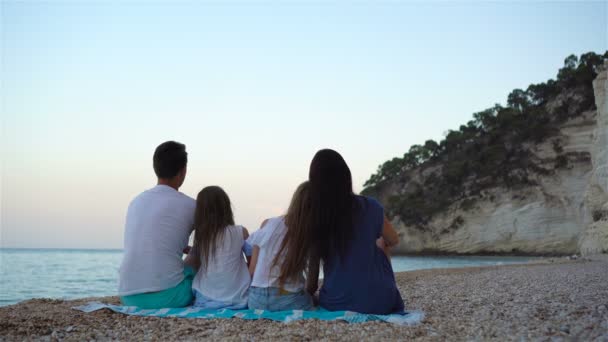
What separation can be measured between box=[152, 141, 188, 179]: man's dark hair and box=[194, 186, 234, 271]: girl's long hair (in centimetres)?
34

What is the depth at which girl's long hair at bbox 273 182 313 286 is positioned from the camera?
4.11 m

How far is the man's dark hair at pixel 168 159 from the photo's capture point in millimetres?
4562

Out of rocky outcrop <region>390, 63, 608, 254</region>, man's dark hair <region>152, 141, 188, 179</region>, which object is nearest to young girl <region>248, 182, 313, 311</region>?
man's dark hair <region>152, 141, 188, 179</region>

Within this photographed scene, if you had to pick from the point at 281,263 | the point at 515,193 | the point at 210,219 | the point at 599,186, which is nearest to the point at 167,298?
the point at 210,219

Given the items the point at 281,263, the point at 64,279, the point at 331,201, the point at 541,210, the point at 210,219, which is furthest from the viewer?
the point at 541,210

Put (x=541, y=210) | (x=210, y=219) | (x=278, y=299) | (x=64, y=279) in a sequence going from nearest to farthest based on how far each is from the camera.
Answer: (x=278, y=299) → (x=210, y=219) → (x=64, y=279) → (x=541, y=210)

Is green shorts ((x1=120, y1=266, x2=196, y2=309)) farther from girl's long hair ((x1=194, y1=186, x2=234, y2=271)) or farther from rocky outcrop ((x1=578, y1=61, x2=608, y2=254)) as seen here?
rocky outcrop ((x1=578, y1=61, x2=608, y2=254))

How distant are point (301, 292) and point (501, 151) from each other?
→ 4329 cm

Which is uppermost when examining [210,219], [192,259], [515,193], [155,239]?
[515,193]

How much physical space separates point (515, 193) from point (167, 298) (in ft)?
127

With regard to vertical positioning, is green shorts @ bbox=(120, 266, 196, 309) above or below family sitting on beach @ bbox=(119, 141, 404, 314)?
below

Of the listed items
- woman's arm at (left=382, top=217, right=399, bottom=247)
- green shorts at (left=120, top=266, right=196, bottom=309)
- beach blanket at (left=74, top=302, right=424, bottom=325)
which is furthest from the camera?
green shorts at (left=120, top=266, right=196, bottom=309)

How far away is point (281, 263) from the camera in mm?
4219

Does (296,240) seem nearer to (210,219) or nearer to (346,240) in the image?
(346,240)
